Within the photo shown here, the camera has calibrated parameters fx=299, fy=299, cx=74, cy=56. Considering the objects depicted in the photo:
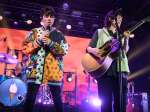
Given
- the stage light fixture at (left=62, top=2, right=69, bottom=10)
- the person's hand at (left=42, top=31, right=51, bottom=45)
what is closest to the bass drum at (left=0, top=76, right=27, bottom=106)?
the person's hand at (left=42, top=31, right=51, bottom=45)

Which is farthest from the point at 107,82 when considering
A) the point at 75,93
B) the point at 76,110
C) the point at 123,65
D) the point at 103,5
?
the point at 75,93

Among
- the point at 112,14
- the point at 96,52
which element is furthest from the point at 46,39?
the point at 112,14

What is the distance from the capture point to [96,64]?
4.29 metres

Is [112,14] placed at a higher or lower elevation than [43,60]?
higher

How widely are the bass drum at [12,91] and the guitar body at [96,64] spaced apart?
2.87 metres

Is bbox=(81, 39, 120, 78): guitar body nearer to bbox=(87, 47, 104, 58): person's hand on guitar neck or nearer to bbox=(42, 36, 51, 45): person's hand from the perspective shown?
bbox=(87, 47, 104, 58): person's hand on guitar neck

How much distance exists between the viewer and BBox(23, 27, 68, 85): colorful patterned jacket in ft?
13.8

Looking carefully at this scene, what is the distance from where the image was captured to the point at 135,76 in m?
10.6

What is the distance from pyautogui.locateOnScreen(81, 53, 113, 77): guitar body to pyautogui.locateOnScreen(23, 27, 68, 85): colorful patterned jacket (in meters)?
0.39

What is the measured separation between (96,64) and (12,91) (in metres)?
3.29

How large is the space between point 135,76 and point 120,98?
7.05 meters

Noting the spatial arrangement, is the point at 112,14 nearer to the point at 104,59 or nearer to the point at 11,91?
the point at 104,59

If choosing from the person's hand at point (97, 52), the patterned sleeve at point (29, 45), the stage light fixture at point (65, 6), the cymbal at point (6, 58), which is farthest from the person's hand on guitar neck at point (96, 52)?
the stage light fixture at point (65, 6)

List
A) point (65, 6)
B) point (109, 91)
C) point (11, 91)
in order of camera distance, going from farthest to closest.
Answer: point (65, 6), point (11, 91), point (109, 91)
